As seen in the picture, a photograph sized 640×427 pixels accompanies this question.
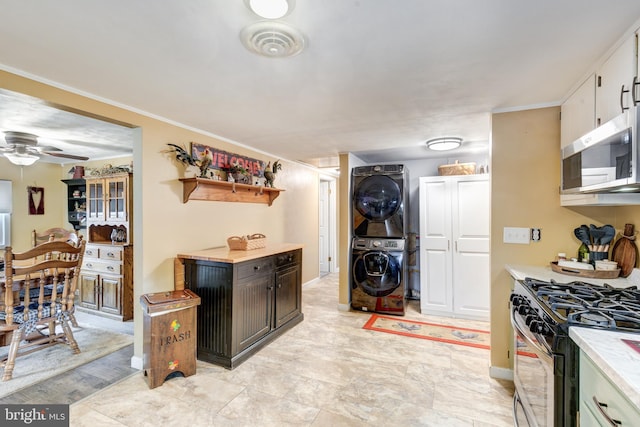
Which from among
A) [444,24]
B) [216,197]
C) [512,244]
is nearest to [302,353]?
[216,197]

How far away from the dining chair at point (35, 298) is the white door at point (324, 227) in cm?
423

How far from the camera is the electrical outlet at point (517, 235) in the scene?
2.35 m

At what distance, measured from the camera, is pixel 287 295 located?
329cm

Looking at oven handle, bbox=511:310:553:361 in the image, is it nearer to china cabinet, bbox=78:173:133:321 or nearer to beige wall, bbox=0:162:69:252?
china cabinet, bbox=78:173:133:321

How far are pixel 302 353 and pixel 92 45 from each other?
9.00 feet

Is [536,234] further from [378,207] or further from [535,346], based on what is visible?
[378,207]

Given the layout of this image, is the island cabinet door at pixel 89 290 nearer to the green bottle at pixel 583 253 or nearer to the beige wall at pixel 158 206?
the beige wall at pixel 158 206

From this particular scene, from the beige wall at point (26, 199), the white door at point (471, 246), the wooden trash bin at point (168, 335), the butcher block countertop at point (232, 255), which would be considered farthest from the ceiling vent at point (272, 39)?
the beige wall at point (26, 199)

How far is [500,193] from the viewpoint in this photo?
2420 mm

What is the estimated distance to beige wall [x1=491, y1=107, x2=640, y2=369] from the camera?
2.27 metres

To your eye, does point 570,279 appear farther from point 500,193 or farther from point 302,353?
point 302,353

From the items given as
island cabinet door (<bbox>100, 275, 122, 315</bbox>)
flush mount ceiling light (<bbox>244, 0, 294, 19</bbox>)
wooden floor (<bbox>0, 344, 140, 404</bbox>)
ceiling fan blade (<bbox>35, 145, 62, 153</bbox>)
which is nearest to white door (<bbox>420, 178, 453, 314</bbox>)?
flush mount ceiling light (<bbox>244, 0, 294, 19</bbox>)

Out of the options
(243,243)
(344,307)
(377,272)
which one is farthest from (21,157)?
(377,272)

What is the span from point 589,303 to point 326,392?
172 cm
